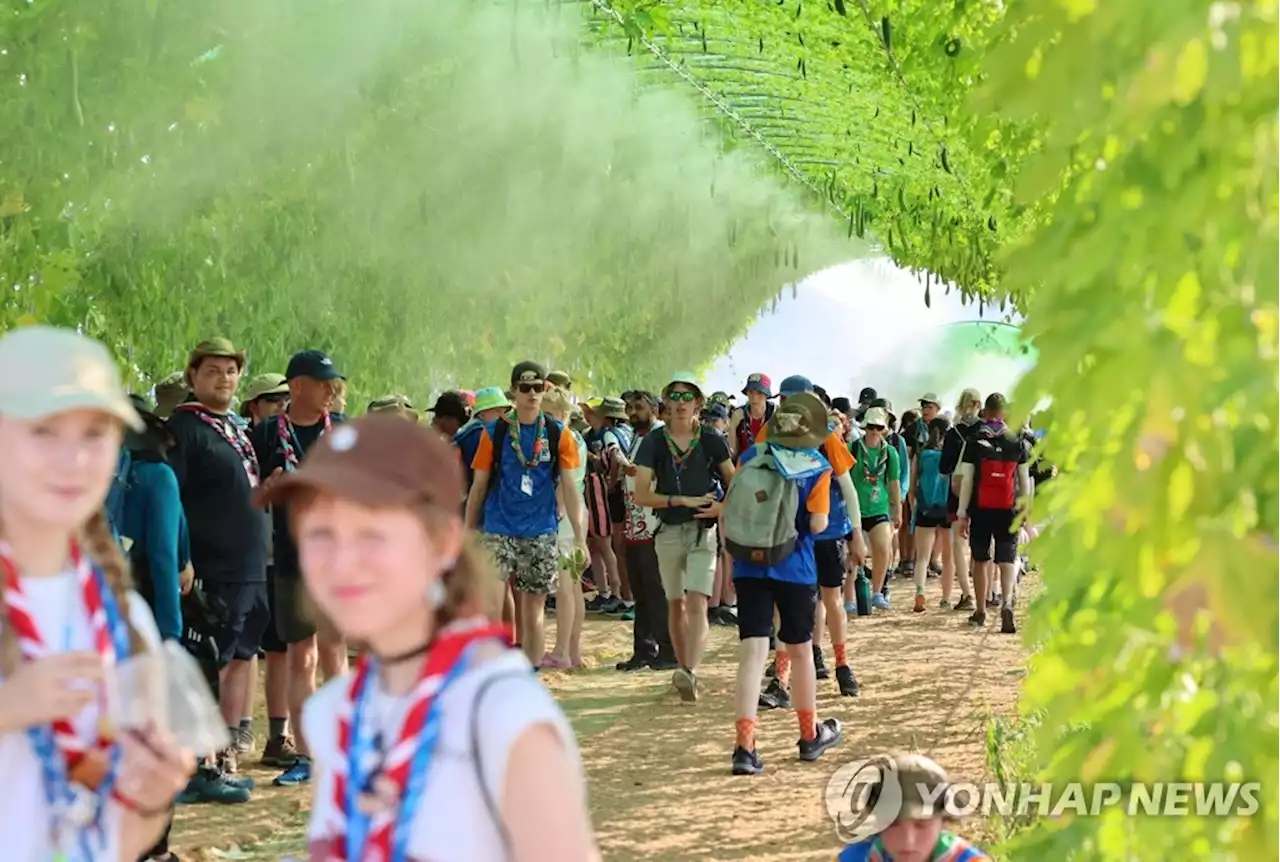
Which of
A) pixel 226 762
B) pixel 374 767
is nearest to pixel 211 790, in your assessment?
pixel 226 762

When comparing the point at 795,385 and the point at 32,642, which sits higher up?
the point at 795,385

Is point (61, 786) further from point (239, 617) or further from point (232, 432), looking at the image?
point (239, 617)

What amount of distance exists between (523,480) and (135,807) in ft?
23.7

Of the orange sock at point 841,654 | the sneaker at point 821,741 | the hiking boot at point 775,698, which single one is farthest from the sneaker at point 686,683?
the sneaker at point 821,741

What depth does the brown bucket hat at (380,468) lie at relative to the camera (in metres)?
2.14

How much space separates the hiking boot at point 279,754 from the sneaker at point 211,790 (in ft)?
1.85

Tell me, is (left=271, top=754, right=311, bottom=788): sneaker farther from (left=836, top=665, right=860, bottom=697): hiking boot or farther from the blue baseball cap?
(left=836, top=665, right=860, bottom=697): hiking boot

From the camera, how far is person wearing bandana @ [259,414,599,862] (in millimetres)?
2023

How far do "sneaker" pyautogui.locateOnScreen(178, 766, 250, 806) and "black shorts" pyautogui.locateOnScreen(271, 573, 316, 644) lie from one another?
722 millimetres

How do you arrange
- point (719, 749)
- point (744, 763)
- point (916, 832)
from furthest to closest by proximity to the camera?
point (719, 749) < point (744, 763) < point (916, 832)

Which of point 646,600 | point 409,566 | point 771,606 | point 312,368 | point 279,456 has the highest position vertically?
point 312,368

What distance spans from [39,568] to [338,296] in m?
16.9

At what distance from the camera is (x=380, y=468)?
7.07 feet

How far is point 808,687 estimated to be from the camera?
8.20 m
